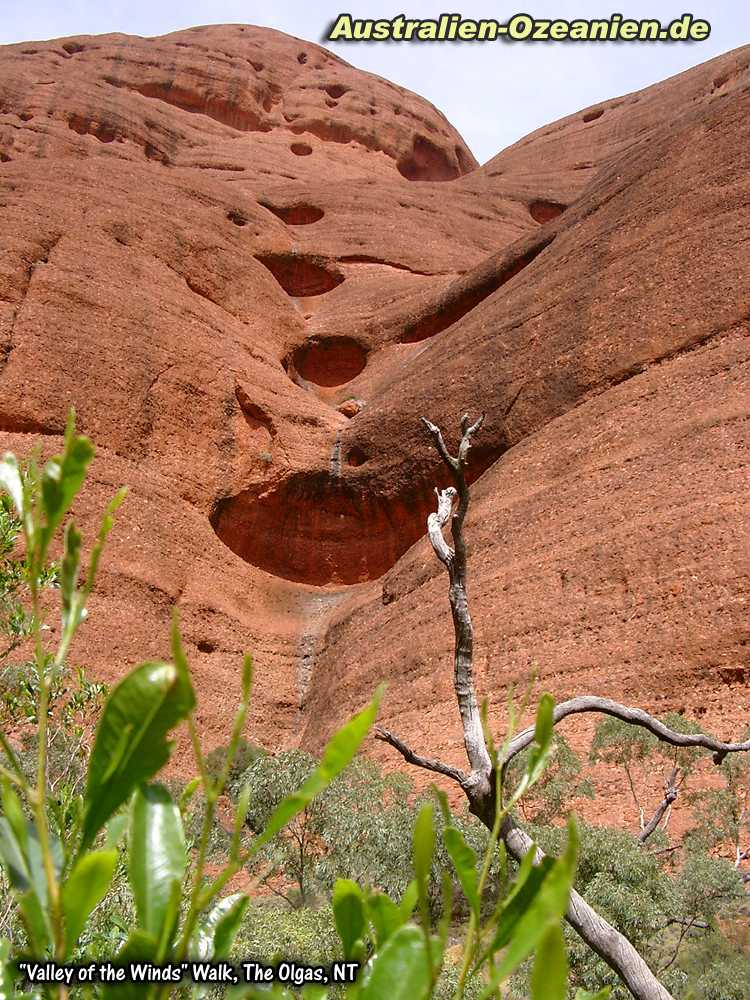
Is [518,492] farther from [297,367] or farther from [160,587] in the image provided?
[297,367]

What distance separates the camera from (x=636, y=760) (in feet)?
40.5

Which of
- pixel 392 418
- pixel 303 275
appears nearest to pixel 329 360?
pixel 303 275

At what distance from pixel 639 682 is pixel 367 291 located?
23.0m

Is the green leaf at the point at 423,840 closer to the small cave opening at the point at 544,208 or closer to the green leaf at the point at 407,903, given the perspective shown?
the green leaf at the point at 407,903

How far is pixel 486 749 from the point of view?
2.91 meters

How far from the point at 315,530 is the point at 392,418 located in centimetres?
374

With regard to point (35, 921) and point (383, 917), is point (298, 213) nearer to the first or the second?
point (383, 917)

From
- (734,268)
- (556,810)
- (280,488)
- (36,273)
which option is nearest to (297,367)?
(280,488)

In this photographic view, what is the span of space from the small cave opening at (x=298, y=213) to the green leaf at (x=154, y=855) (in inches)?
1578

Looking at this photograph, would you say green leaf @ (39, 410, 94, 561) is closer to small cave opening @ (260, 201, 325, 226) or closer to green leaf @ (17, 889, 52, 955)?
green leaf @ (17, 889, 52, 955)

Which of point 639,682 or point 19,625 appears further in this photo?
point 639,682

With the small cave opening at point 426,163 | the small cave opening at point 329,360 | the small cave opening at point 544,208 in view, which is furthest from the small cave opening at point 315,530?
the small cave opening at point 426,163

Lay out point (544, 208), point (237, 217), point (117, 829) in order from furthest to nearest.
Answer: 1. point (544, 208)
2. point (237, 217)
3. point (117, 829)

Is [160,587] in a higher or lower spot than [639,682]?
higher
